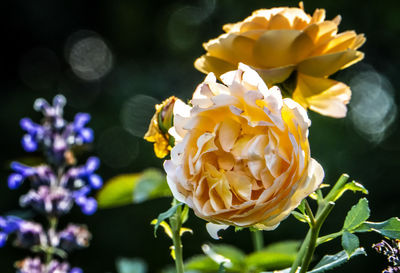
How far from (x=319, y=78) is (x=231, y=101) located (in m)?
0.19

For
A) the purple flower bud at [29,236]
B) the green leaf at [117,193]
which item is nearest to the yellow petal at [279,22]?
the green leaf at [117,193]

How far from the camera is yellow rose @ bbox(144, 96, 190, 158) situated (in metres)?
0.56

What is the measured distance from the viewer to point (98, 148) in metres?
3.32

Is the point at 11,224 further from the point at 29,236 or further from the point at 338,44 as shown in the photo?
the point at 338,44

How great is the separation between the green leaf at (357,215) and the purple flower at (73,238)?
0.69 meters

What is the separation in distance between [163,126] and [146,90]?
2.77m

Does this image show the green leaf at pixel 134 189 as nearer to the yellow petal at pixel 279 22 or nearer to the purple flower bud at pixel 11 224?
the yellow petal at pixel 279 22

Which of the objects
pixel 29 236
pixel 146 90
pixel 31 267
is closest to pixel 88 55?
pixel 146 90

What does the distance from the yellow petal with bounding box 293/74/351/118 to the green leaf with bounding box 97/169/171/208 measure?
21 cm

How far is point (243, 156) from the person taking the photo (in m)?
0.42

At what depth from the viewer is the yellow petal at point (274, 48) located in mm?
568

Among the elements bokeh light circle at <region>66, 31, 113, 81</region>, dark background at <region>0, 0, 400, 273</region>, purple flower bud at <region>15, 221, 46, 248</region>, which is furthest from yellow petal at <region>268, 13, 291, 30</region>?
bokeh light circle at <region>66, 31, 113, 81</region>

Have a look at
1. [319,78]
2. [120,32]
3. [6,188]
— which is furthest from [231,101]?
[120,32]

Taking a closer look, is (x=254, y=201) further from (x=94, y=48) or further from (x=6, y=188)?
(x=94, y=48)
